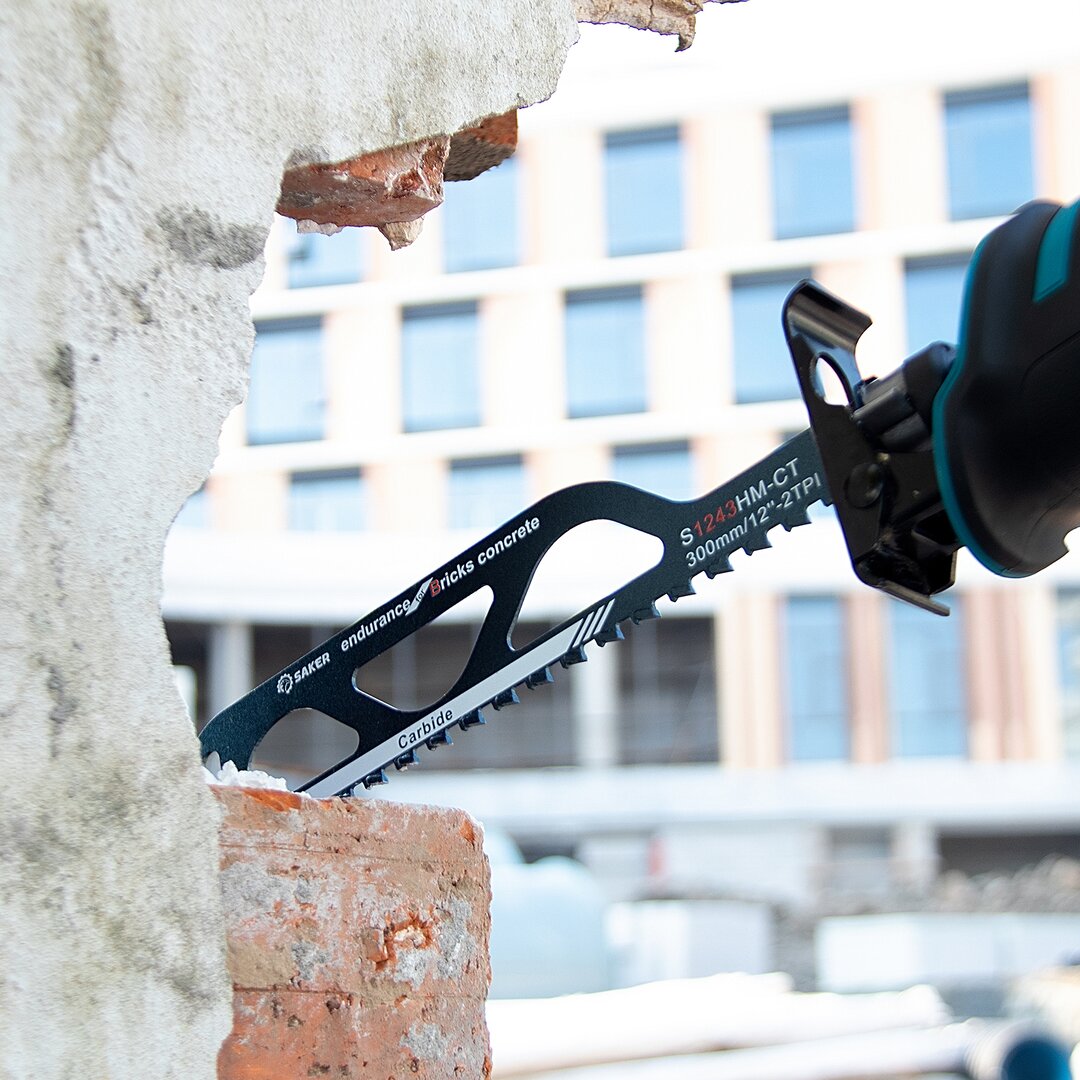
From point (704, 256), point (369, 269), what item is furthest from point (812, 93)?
point (369, 269)

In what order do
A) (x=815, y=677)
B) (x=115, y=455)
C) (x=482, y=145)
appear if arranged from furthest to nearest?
(x=815, y=677) < (x=482, y=145) < (x=115, y=455)

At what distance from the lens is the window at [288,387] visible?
25.4 meters

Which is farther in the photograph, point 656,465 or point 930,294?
point 656,465

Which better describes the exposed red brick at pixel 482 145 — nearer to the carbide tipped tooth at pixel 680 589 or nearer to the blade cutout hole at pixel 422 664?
the carbide tipped tooth at pixel 680 589

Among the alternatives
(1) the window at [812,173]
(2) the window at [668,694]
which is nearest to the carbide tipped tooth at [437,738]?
(2) the window at [668,694]

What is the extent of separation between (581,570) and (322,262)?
7.81 meters

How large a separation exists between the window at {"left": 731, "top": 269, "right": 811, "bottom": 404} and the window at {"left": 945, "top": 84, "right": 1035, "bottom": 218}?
2.79 metres

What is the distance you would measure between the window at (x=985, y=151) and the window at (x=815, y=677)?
694cm

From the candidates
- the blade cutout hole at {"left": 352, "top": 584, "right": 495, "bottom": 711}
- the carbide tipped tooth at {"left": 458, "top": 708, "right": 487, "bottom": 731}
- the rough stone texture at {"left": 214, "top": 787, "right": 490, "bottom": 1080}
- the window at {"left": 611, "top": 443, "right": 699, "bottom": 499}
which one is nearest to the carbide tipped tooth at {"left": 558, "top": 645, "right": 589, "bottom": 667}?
the carbide tipped tooth at {"left": 458, "top": 708, "right": 487, "bottom": 731}

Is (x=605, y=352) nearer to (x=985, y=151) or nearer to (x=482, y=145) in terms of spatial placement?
(x=985, y=151)

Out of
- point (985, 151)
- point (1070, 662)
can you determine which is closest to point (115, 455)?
point (1070, 662)

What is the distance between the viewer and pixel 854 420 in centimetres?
155

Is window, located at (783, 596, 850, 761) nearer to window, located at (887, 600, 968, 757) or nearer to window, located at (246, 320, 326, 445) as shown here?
window, located at (887, 600, 968, 757)

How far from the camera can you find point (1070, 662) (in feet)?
73.4
